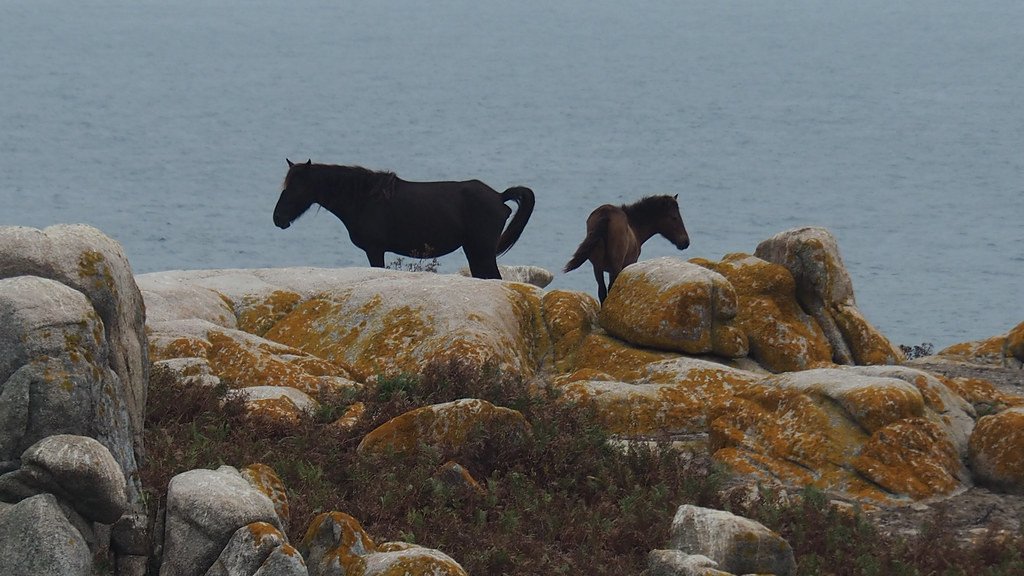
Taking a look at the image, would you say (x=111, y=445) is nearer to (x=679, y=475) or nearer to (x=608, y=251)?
(x=679, y=475)

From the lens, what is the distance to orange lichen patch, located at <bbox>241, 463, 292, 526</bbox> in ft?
32.6

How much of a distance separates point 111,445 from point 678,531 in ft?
14.1

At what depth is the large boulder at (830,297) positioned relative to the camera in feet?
58.5

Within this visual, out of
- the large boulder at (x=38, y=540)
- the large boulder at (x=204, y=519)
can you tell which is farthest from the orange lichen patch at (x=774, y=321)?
the large boulder at (x=38, y=540)

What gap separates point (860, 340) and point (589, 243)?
18.1ft

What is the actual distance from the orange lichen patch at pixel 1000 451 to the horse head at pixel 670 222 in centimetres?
1162

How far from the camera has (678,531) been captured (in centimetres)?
1043

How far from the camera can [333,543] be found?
31.1 ft

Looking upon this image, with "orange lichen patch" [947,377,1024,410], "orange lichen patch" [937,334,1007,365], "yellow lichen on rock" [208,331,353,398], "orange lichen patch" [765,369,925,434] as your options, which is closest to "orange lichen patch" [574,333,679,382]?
"orange lichen patch" [765,369,925,434]

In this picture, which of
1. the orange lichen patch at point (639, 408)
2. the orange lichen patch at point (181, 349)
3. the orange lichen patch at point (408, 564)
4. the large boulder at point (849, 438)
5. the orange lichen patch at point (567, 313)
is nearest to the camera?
the orange lichen patch at point (408, 564)

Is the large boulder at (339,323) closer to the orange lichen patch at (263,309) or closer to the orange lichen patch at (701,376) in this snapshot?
the orange lichen patch at (263,309)

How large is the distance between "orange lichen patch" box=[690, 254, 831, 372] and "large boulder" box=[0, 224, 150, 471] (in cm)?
880

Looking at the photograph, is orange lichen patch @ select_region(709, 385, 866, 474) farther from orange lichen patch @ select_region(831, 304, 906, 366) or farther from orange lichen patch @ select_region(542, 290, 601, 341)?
orange lichen patch @ select_region(831, 304, 906, 366)

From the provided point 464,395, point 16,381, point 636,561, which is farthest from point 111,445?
point 464,395
